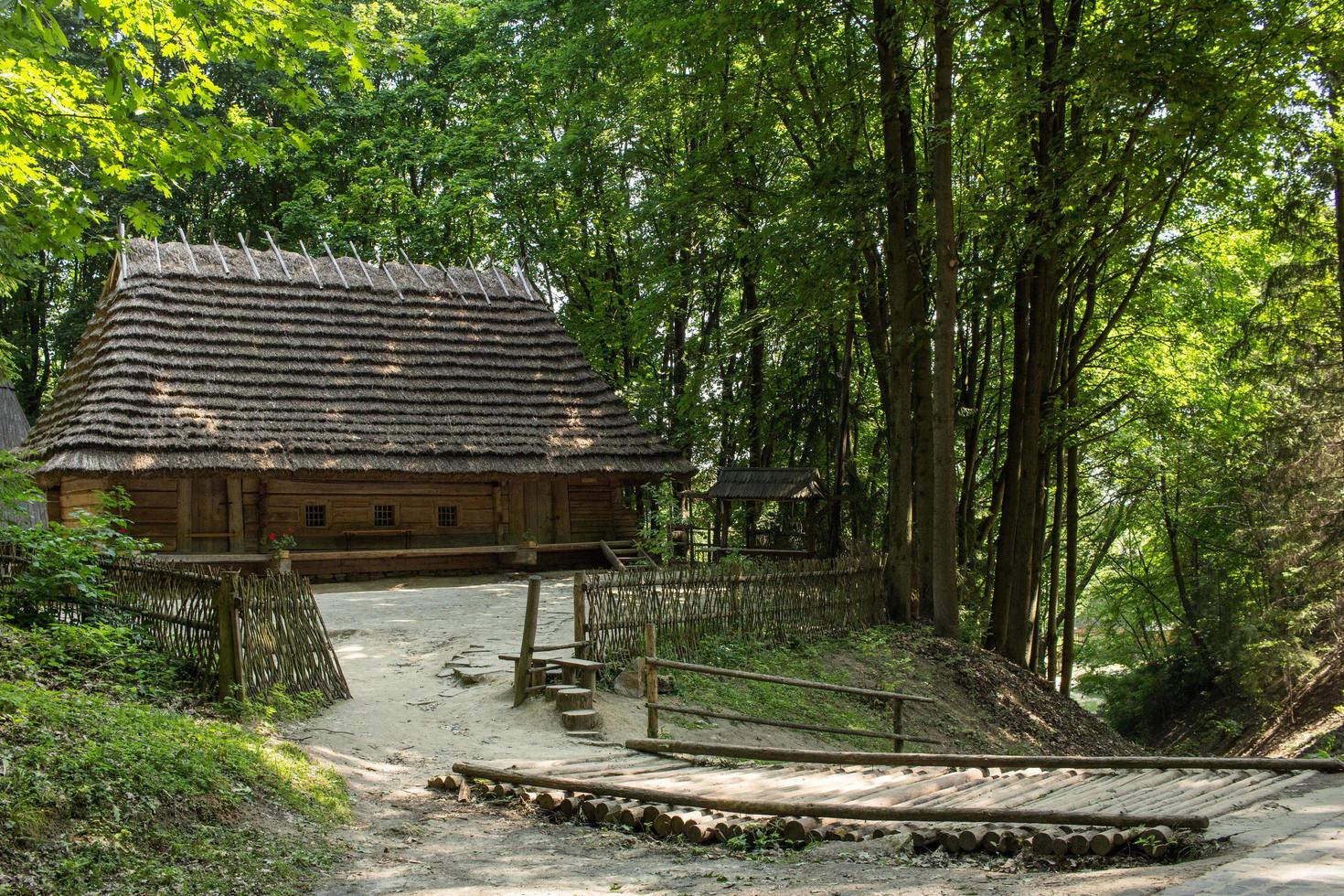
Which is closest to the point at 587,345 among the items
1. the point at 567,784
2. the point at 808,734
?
the point at 808,734

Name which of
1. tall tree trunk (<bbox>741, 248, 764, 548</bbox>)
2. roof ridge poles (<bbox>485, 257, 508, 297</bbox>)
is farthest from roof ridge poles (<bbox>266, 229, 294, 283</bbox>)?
tall tree trunk (<bbox>741, 248, 764, 548</bbox>)

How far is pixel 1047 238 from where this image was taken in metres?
13.5

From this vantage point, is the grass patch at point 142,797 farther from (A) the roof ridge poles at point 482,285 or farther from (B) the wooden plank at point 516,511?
(A) the roof ridge poles at point 482,285

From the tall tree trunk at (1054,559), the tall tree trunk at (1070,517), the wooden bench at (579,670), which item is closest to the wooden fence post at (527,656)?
the wooden bench at (579,670)

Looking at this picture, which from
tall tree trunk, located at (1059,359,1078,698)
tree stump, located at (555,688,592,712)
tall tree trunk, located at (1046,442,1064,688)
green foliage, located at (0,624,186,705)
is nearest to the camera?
green foliage, located at (0,624,186,705)

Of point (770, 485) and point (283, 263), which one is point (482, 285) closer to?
point (283, 263)

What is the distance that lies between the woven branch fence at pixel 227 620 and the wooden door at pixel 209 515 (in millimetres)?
6857

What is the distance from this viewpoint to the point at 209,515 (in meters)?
17.1

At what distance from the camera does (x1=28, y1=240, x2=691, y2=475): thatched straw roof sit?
645 inches

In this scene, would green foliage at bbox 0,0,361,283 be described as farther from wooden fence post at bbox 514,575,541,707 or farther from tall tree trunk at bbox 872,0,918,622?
tall tree trunk at bbox 872,0,918,622

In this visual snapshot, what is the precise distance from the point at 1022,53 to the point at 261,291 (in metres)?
13.6

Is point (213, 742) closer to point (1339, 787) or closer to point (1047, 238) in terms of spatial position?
point (1339, 787)

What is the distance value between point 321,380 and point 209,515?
2.91 meters

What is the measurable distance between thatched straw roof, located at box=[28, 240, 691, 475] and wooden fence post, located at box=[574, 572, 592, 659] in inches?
292
